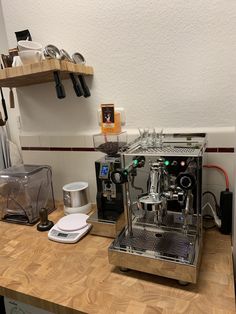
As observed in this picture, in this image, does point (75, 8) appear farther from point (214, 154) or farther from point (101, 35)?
point (214, 154)

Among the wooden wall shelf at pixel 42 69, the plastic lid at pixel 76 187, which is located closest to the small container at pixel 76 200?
the plastic lid at pixel 76 187

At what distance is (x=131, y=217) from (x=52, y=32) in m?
0.98

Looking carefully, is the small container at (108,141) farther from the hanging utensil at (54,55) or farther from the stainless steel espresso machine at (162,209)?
the hanging utensil at (54,55)

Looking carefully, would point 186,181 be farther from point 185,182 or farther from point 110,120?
point 110,120

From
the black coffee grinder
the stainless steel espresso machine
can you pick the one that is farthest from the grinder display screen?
the stainless steel espresso machine

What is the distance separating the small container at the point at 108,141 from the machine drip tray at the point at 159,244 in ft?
1.23

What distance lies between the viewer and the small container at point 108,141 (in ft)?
3.57

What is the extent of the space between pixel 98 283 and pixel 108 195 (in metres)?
0.37

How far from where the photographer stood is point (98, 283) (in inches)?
29.2

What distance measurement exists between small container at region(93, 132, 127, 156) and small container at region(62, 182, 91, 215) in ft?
0.73

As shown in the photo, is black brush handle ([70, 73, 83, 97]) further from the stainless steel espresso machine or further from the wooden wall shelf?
the stainless steel espresso machine

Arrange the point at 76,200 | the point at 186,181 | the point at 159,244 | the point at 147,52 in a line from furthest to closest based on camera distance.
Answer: the point at 76,200 < the point at 147,52 < the point at 159,244 < the point at 186,181

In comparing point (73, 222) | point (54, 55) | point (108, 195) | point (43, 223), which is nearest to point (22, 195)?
point (43, 223)

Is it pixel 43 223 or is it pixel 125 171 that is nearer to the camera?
pixel 125 171
